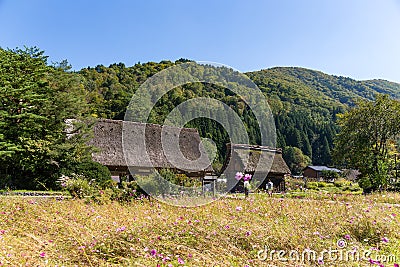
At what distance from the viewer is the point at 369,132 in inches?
1096

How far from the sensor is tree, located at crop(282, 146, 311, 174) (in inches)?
2830

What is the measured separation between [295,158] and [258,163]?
44.1m

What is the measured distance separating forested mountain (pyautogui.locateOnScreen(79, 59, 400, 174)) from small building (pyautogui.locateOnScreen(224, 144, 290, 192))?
1.67m

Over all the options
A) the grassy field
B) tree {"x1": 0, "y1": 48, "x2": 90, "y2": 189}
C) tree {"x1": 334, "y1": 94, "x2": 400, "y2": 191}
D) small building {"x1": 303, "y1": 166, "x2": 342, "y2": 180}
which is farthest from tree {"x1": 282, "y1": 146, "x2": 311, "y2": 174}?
the grassy field

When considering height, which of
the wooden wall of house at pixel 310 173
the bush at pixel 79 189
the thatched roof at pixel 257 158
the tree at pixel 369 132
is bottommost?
the wooden wall of house at pixel 310 173

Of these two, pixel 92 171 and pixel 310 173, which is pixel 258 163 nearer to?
pixel 92 171

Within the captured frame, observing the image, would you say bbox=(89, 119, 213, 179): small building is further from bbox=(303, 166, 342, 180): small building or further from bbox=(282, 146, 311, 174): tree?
bbox=(282, 146, 311, 174): tree

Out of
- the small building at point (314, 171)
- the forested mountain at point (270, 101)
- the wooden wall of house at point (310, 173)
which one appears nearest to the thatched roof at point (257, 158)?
the forested mountain at point (270, 101)

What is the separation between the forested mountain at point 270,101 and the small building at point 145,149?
5.83ft

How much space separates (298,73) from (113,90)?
136026 mm

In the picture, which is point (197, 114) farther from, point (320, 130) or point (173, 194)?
point (320, 130)

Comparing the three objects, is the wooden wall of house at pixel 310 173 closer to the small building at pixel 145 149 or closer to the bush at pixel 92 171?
the small building at pixel 145 149

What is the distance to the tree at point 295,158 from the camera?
71875 mm

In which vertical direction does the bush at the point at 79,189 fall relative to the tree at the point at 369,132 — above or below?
below
